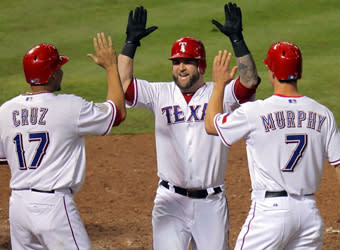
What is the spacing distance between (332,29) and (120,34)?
5.17m

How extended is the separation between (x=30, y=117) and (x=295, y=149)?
204 centimetres

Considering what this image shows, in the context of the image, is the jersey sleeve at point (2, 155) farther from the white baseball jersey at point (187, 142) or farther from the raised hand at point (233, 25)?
the raised hand at point (233, 25)

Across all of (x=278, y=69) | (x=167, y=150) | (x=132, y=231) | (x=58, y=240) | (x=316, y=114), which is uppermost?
(x=278, y=69)

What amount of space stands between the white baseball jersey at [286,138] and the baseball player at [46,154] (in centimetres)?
113

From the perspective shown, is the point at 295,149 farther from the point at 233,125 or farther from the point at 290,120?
the point at 233,125

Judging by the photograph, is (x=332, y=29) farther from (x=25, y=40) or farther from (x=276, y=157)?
(x=276, y=157)

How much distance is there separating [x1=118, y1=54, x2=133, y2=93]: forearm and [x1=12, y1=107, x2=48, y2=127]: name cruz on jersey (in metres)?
1.08

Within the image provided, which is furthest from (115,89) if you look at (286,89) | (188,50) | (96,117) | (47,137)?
(286,89)

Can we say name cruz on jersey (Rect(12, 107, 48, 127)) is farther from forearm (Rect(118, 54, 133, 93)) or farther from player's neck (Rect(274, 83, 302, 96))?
player's neck (Rect(274, 83, 302, 96))

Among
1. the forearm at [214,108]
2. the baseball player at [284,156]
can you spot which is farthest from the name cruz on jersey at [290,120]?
the forearm at [214,108]

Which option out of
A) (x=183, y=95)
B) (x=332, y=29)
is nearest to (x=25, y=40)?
(x=332, y=29)

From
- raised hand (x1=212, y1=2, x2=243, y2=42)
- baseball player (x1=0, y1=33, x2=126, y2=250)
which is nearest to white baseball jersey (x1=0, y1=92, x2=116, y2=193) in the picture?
baseball player (x1=0, y1=33, x2=126, y2=250)

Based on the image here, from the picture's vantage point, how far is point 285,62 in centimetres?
538

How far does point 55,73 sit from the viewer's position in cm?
561
